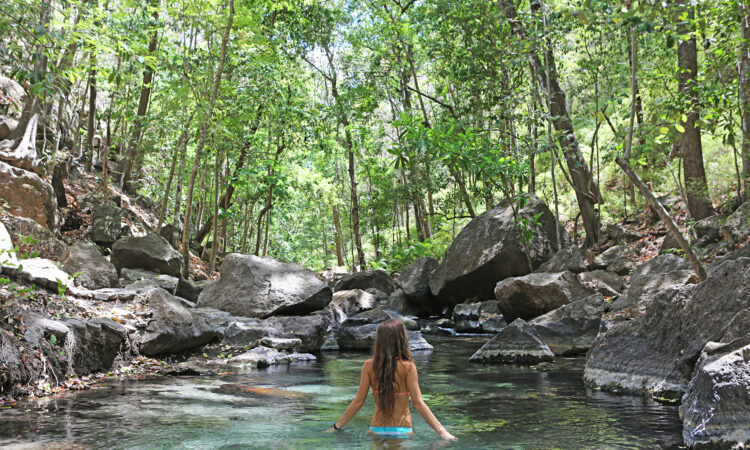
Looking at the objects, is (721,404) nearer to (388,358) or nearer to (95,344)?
(388,358)

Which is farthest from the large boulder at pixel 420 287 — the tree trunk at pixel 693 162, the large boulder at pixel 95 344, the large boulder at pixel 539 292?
the large boulder at pixel 95 344

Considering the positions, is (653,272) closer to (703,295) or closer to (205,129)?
(703,295)

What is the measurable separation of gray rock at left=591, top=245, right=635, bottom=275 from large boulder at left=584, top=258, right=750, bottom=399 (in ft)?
26.3

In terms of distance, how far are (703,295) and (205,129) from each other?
11.3m

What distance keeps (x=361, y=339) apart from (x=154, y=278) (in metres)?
5.17

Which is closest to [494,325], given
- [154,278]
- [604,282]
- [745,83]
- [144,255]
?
[604,282]

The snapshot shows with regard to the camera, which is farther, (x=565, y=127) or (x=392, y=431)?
(x=565, y=127)

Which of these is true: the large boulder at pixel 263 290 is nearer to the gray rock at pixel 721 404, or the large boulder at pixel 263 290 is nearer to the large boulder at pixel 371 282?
the large boulder at pixel 371 282

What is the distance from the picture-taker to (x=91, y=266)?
1096 centimetres

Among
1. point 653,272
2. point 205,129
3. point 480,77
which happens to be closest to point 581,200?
point 480,77

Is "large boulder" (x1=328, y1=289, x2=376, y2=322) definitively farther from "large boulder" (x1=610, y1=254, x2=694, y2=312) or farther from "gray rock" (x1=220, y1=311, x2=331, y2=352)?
"large boulder" (x1=610, y1=254, x2=694, y2=312)

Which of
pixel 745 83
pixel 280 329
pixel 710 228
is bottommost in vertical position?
pixel 280 329

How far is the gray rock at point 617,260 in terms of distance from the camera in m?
14.5

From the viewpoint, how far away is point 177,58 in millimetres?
15852
